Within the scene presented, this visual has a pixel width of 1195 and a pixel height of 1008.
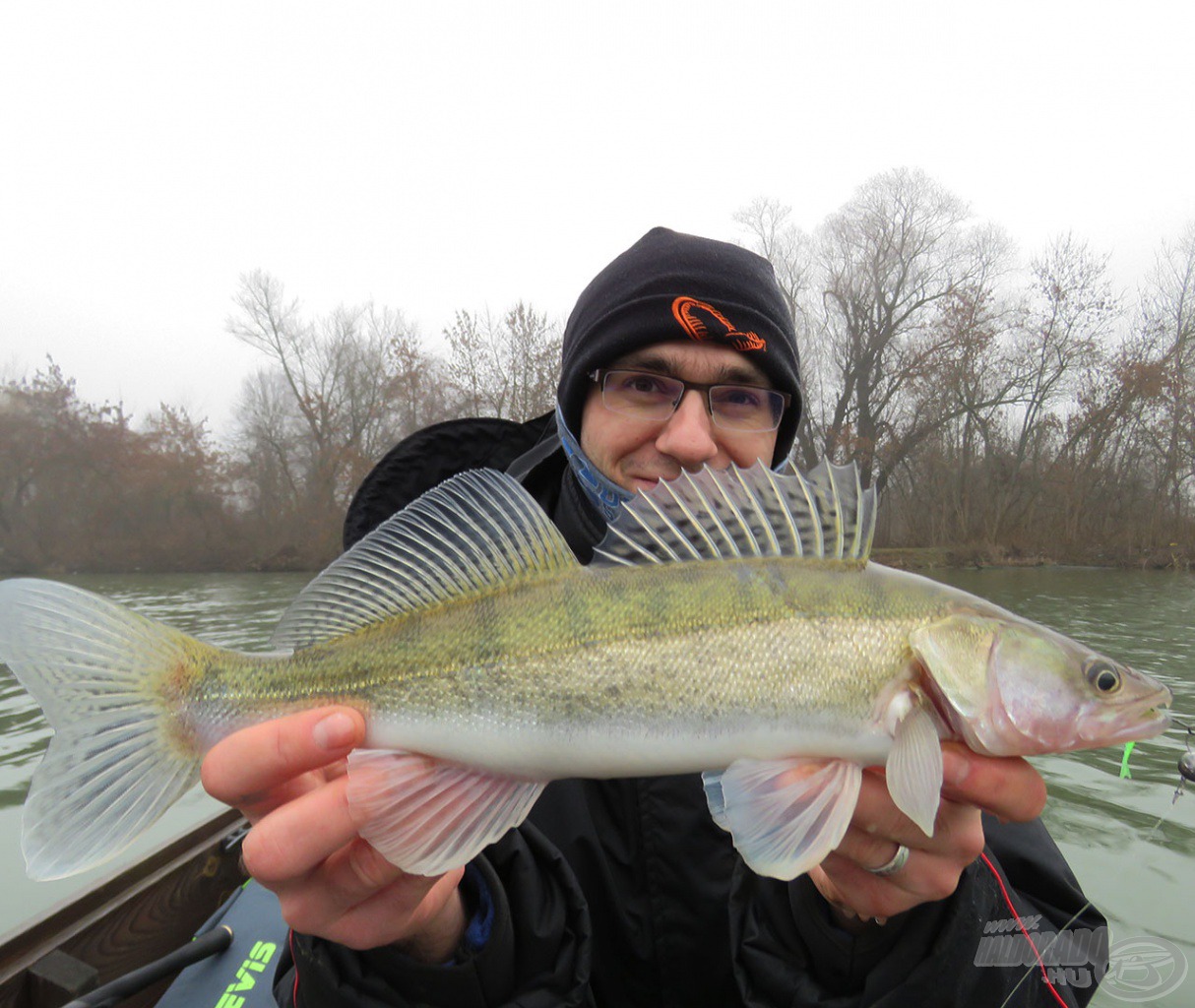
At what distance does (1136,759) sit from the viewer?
7207 millimetres

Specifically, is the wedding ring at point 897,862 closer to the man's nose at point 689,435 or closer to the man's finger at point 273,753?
the man's finger at point 273,753

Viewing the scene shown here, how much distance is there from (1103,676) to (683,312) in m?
1.86

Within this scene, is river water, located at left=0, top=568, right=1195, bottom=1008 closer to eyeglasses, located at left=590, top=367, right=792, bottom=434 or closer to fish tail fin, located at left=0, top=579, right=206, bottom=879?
fish tail fin, located at left=0, top=579, right=206, bottom=879

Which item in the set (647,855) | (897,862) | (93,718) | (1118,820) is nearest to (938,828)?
(897,862)

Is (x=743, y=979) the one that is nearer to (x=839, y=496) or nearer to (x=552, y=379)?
(x=839, y=496)

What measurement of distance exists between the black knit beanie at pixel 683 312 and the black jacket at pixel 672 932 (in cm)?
163

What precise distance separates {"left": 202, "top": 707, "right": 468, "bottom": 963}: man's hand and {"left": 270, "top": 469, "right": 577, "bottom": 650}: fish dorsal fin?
29cm

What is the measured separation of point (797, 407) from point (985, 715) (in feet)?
6.06

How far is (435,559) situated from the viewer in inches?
66.7

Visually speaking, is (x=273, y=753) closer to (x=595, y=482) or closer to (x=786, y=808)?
(x=786, y=808)

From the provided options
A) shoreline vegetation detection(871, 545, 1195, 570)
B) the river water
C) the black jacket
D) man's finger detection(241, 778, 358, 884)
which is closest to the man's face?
the black jacket

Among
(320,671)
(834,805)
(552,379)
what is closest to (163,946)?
(320,671)

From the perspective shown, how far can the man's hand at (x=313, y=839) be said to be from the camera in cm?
131

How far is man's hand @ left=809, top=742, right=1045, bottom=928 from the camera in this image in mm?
1387
